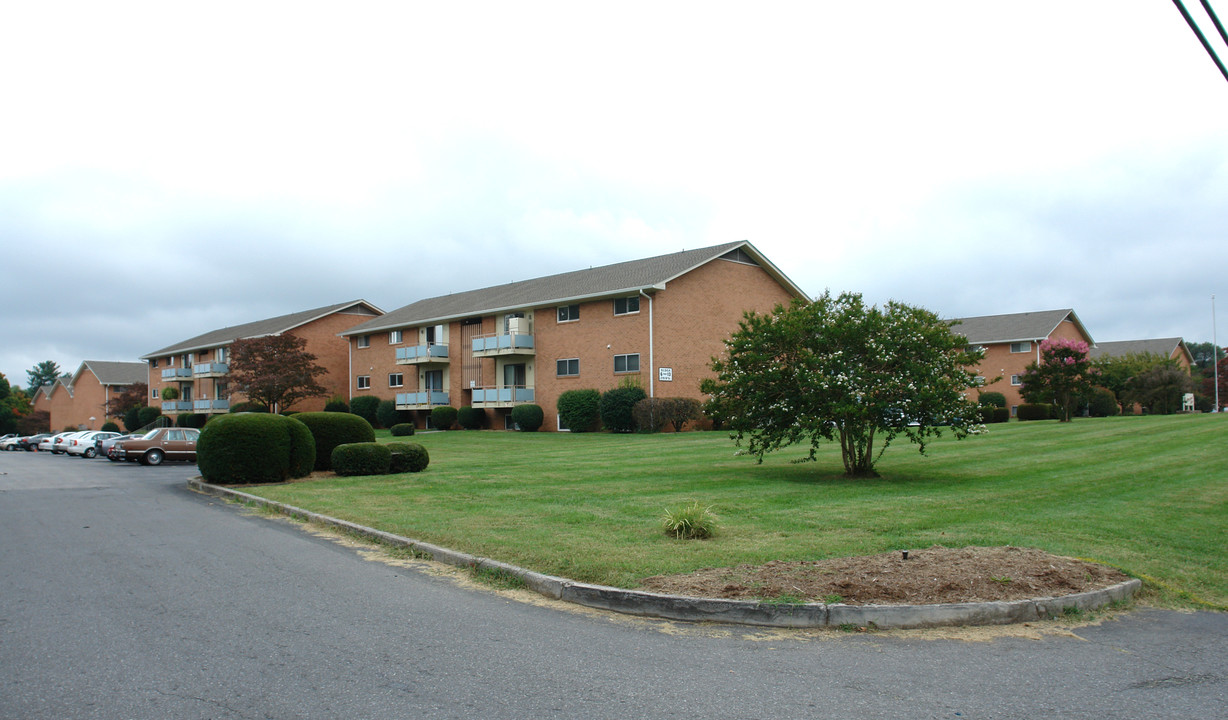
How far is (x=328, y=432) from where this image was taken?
66.7ft

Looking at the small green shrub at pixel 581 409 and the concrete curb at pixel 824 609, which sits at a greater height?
the small green shrub at pixel 581 409

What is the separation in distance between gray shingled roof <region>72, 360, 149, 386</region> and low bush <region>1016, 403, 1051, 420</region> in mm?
83031

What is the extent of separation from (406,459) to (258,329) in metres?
51.4

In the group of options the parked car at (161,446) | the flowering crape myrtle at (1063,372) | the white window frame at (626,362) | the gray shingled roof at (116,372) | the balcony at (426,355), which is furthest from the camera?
the gray shingled roof at (116,372)

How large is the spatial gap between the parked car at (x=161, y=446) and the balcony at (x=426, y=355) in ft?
56.8

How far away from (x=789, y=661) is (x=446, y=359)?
43740 millimetres

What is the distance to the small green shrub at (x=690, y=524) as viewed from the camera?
364 inches

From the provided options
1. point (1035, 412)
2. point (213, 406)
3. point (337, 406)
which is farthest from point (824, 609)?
point (213, 406)

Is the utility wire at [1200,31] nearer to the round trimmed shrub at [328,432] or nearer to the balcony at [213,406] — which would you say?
the round trimmed shrub at [328,432]

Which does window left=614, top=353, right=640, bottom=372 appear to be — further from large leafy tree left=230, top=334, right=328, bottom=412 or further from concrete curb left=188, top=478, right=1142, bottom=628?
concrete curb left=188, top=478, right=1142, bottom=628

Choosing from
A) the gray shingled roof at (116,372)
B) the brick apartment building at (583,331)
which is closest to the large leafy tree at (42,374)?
the gray shingled roof at (116,372)

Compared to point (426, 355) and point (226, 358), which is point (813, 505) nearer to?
point (426, 355)

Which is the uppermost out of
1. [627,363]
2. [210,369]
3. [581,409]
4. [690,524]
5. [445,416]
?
[210,369]

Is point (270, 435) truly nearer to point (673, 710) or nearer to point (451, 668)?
point (451, 668)
